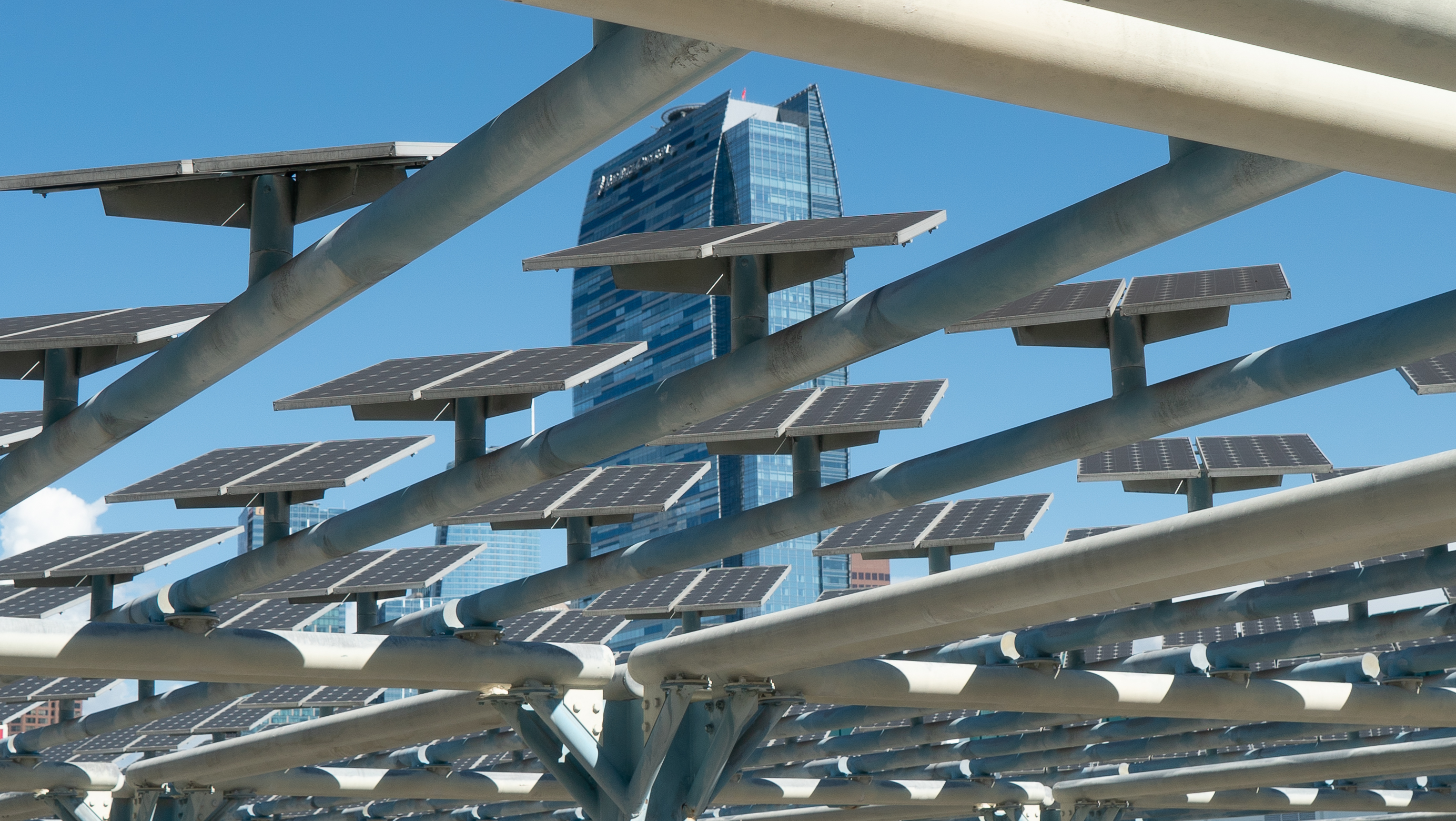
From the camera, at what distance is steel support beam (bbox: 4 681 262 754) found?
66.7ft

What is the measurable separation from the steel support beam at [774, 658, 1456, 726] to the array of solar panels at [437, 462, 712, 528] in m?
2.51

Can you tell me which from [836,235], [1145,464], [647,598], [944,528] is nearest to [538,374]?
[836,235]

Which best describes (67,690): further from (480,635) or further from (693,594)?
(480,635)

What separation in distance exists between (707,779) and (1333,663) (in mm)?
9513

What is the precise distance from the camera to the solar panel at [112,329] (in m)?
9.09

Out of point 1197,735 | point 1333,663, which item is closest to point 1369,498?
point 1333,663

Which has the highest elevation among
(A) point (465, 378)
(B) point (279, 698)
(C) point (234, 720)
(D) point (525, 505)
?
(A) point (465, 378)

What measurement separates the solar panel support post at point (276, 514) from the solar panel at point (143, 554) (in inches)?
94.4

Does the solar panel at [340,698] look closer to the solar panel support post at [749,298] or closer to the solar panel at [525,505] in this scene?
the solar panel at [525,505]

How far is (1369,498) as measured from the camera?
9516mm

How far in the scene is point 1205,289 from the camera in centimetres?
1016

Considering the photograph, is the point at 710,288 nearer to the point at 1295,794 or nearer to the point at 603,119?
the point at 603,119

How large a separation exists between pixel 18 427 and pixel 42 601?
10.00m

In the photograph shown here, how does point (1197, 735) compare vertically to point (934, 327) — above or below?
below
